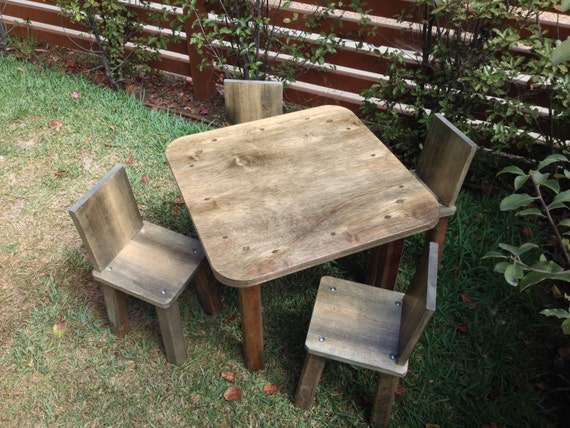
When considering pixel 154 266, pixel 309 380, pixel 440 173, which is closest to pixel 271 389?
pixel 309 380

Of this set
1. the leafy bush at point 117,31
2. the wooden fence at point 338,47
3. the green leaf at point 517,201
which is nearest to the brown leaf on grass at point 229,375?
the green leaf at point 517,201

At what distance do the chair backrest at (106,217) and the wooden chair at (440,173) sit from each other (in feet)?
4.39

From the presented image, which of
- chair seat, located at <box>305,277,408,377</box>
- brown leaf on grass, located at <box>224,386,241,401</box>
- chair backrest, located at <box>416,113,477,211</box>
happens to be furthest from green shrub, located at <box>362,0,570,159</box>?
brown leaf on grass, located at <box>224,386,241,401</box>

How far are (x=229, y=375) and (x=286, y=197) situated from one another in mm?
1019

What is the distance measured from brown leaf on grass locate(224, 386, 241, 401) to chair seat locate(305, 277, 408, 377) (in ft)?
1.92

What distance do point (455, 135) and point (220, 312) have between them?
5.19ft

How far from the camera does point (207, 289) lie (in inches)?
100

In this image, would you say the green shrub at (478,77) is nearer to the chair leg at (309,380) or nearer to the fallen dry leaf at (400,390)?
the fallen dry leaf at (400,390)

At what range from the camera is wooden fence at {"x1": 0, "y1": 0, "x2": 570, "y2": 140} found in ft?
11.2

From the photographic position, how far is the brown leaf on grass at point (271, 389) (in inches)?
92.1

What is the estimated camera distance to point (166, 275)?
7.38ft

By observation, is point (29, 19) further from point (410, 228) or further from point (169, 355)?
point (410, 228)

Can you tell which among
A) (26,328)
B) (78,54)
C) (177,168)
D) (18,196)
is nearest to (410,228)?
(177,168)

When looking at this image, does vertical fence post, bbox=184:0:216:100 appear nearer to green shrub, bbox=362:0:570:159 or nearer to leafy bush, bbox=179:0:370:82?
leafy bush, bbox=179:0:370:82
